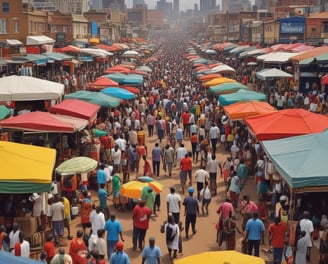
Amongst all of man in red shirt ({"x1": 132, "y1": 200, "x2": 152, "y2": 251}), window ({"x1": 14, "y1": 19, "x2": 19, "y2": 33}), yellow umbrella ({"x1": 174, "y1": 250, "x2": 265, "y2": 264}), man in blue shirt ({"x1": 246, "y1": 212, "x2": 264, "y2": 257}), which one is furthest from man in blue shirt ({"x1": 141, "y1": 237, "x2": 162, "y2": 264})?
window ({"x1": 14, "y1": 19, "x2": 19, "y2": 33})

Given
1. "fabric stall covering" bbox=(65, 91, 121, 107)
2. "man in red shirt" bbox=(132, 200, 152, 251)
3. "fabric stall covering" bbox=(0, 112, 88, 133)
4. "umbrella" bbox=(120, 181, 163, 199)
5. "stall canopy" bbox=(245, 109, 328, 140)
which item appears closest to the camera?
"man in red shirt" bbox=(132, 200, 152, 251)

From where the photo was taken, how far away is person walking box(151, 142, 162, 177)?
1590 centimetres

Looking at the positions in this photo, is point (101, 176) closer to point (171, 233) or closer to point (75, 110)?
point (171, 233)

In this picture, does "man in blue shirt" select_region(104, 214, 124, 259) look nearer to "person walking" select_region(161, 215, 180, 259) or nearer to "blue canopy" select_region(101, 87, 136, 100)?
"person walking" select_region(161, 215, 180, 259)

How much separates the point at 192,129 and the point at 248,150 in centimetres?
398

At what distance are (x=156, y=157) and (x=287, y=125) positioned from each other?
3.98 m

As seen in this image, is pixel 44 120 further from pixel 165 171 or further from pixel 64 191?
pixel 165 171

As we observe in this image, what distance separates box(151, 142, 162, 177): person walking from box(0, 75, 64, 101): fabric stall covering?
4217 millimetres

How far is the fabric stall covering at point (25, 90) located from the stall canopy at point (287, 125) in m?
6.88

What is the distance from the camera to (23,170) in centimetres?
1005

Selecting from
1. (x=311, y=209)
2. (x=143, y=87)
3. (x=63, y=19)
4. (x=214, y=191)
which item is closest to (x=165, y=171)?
(x=214, y=191)

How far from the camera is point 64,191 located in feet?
41.0

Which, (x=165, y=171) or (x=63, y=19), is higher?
(x=63, y=19)

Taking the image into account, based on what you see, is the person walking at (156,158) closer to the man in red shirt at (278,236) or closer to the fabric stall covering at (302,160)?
the fabric stall covering at (302,160)
